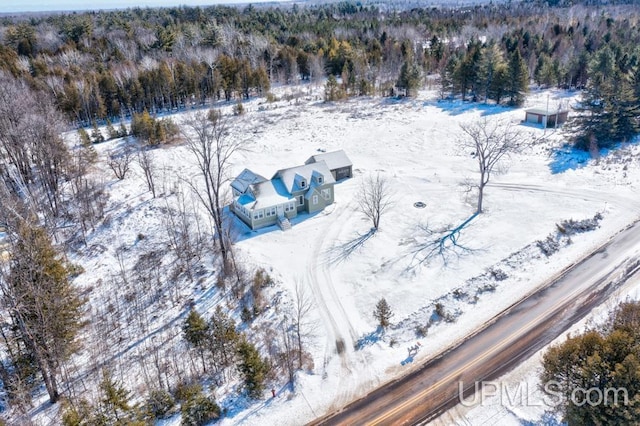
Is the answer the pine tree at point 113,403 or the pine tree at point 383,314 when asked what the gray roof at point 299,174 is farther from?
the pine tree at point 113,403

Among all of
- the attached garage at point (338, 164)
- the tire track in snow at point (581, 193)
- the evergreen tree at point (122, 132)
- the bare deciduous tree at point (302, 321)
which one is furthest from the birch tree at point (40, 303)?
the evergreen tree at point (122, 132)

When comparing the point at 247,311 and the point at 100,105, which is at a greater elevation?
the point at 100,105

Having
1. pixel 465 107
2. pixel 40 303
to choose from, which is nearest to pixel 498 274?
pixel 40 303

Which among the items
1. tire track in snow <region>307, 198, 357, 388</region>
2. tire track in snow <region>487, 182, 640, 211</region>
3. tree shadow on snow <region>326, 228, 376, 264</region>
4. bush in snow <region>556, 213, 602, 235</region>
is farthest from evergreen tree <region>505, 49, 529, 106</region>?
tire track in snow <region>307, 198, 357, 388</region>

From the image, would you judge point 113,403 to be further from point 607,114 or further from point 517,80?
point 517,80

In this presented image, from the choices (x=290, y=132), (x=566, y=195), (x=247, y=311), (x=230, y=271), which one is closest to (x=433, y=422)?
(x=247, y=311)

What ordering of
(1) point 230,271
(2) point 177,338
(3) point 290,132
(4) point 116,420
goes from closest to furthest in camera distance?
(4) point 116,420 < (2) point 177,338 < (1) point 230,271 < (3) point 290,132

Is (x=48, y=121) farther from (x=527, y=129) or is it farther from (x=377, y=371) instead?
(x=527, y=129)
